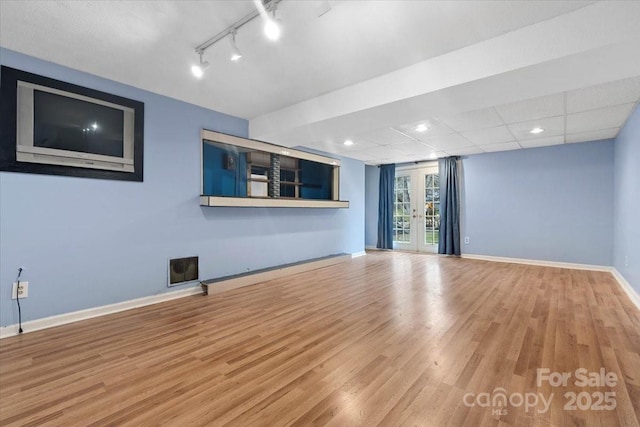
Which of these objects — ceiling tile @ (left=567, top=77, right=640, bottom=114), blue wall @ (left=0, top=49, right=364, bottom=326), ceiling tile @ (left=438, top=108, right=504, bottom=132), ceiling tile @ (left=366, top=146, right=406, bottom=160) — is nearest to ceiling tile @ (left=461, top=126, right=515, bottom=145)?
ceiling tile @ (left=438, top=108, right=504, bottom=132)

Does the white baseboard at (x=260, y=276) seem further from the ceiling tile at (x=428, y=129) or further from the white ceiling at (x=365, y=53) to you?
the ceiling tile at (x=428, y=129)

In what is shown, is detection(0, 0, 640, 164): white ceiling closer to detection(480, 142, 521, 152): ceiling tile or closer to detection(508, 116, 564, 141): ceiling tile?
detection(508, 116, 564, 141): ceiling tile

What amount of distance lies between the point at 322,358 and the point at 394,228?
645 cm

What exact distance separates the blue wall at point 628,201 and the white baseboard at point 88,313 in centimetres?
557

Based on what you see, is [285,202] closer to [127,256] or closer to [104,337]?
[127,256]

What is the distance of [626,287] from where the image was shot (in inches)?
157

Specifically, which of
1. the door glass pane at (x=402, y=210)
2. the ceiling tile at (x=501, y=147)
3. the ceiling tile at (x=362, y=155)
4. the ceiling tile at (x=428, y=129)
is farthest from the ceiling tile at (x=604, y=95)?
the door glass pane at (x=402, y=210)

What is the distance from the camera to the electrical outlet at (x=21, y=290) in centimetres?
263

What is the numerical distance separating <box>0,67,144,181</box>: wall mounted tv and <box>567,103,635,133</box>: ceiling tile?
222 inches

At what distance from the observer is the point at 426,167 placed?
7598 millimetres

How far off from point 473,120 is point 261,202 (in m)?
3.34

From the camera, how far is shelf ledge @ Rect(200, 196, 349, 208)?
154 inches


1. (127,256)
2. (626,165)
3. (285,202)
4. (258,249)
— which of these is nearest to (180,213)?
(127,256)

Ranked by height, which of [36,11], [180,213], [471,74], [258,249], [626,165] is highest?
[36,11]
